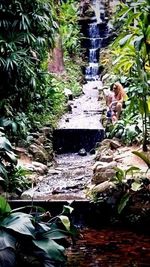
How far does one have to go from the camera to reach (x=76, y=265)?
3.89 m

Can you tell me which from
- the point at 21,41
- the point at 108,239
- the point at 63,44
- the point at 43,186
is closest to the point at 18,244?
the point at 108,239

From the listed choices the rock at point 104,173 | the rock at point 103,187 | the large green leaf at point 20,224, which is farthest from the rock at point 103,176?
the large green leaf at point 20,224

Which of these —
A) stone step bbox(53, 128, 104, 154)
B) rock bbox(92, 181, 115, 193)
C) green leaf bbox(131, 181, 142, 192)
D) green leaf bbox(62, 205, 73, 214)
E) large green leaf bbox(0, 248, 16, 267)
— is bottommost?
stone step bbox(53, 128, 104, 154)

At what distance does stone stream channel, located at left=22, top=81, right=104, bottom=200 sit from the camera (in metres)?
6.08

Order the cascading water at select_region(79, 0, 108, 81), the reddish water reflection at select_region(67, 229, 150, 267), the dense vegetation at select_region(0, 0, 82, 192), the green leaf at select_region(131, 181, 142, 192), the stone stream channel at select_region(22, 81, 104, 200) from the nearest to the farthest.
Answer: the reddish water reflection at select_region(67, 229, 150, 267), the green leaf at select_region(131, 181, 142, 192), the stone stream channel at select_region(22, 81, 104, 200), the dense vegetation at select_region(0, 0, 82, 192), the cascading water at select_region(79, 0, 108, 81)

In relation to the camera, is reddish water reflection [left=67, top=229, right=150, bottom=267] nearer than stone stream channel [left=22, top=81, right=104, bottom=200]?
Yes

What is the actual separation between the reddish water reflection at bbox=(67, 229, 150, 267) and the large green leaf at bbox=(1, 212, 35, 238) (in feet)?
3.22

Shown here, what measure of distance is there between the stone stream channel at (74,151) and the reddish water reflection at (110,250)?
96 centimetres

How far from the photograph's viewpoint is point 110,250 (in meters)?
4.27

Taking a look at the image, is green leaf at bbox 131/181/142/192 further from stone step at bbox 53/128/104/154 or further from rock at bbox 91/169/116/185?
stone step at bbox 53/128/104/154

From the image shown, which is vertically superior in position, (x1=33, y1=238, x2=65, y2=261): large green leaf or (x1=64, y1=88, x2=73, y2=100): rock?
(x1=33, y1=238, x2=65, y2=261): large green leaf

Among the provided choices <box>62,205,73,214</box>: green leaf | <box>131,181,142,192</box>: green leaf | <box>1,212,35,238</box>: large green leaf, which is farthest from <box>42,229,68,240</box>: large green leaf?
<box>131,181,142,192</box>: green leaf

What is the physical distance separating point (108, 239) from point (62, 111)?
6229 mm

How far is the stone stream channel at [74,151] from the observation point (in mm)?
6078
